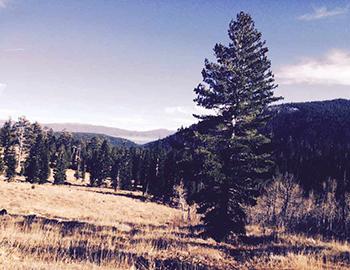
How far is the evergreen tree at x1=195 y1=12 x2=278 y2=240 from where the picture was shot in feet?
64.2

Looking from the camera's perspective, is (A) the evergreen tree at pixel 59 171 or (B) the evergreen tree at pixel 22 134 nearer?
(A) the evergreen tree at pixel 59 171

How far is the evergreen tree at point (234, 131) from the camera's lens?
19.6 meters

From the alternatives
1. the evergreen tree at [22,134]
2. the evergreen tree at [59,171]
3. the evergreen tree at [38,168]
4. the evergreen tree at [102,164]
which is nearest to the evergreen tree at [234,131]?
the evergreen tree at [38,168]

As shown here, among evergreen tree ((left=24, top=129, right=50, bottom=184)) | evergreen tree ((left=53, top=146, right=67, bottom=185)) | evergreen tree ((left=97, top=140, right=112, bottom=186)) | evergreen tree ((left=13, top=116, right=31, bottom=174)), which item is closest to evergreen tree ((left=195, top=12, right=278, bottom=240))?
evergreen tree ((left=24, top=129, right=50, bottom=184))

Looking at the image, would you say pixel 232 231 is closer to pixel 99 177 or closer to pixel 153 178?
pixel 153 178

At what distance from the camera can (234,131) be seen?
20.5m

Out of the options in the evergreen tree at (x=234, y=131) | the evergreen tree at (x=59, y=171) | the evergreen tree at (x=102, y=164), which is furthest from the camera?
the evergreen tree at (x=102, y=164)

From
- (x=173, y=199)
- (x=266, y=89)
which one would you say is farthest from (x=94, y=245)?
(x=173, y=199)

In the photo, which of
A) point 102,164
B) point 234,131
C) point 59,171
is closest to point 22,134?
point 59,171

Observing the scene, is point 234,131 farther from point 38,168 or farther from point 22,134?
point 22,134

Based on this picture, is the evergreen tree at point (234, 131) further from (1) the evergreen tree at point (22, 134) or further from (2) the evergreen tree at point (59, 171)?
(1) the evergreen tree at point (22, 134)

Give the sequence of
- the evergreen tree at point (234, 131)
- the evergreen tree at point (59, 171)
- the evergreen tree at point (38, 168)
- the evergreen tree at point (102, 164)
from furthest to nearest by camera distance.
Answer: the evergreen tree at point (102, 164), the evergreen tree at point (59, 171), the evergreen tree at point (38, 168), the evergreen tree at point (234, 131)

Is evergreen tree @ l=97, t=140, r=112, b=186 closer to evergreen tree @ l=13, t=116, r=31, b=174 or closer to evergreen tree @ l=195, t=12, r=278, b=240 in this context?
evergreen tree @ l=13, t=116, r=31, b=174

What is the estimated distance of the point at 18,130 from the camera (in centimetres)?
9781
